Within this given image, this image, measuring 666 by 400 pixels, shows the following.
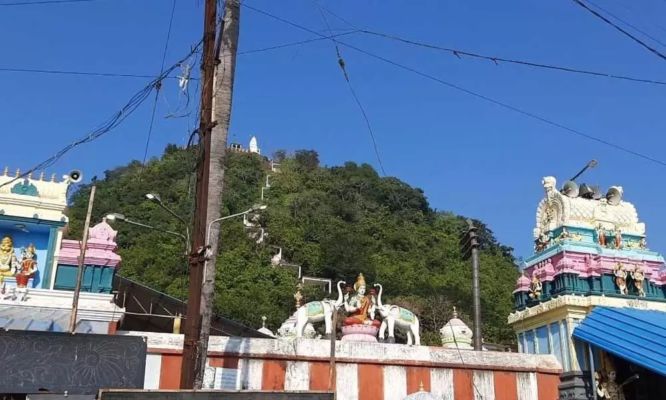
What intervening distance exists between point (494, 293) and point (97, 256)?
4393 cm

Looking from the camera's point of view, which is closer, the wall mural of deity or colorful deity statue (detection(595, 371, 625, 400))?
the wall mural of deity

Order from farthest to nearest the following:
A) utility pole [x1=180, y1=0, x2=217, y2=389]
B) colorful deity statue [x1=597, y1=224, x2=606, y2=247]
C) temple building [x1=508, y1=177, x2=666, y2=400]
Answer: colorful deity statue [x1=597, y1=224, x2=606, y2=247]
temple building [x1=508, y1=177, x2=666, y2=400]
utility pole [x1=180, y1=0, x2=217, y2=389]

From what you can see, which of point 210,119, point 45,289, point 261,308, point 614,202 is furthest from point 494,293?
point 210,119

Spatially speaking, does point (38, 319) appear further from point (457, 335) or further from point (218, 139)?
point (457, 335)

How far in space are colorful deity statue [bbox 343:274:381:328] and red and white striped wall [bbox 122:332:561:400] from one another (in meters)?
1.29

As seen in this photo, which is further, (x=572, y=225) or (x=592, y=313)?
(x=572, y=225)

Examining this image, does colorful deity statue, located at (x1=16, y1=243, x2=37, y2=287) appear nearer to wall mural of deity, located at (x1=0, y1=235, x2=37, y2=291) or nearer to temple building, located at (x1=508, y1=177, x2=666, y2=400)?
wall mural of deity, located at (x1=0, y1=235, x2=37, y2=291)

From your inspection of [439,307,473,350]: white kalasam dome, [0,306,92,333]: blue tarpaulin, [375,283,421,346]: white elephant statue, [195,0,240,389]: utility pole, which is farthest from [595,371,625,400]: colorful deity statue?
[0,306,92,333]: blue tarpaulin

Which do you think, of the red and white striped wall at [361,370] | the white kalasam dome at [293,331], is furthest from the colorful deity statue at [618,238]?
the white kalasam dome at [293,331]

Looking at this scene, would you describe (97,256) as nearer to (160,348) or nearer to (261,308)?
(160,348)

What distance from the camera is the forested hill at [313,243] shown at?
2004 inches

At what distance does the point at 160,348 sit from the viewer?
1485 centimetres

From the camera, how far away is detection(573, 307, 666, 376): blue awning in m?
15.2

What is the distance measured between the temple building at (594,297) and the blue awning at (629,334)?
0.08 feet
